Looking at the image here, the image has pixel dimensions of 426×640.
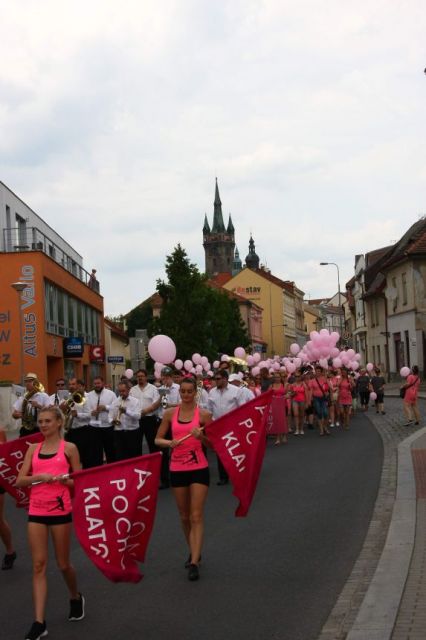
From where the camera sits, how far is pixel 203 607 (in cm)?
674

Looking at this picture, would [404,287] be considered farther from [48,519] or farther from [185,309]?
[48,519]

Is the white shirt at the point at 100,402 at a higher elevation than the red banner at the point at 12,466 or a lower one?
higher

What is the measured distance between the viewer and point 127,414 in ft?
44.6

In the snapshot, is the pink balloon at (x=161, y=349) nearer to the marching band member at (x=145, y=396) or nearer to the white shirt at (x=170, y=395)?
the white shirt at (x=170, y=395)

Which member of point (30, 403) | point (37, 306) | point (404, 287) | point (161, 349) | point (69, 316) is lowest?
point (30, 403)

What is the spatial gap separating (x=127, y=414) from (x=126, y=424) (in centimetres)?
19

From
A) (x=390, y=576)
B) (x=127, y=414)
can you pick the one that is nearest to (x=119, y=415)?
(x=127, y=414)

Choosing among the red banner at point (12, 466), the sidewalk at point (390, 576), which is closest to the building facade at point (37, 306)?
the sidewalk at point (390, 576)

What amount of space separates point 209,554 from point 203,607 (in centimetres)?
197

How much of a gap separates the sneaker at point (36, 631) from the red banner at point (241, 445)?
2660 mm

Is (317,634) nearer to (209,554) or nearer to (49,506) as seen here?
(49,506)

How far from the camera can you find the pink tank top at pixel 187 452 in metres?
8.00

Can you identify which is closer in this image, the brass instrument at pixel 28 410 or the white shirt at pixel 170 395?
the brass instrument at pixel 28 410

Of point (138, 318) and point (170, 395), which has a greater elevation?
point (138, 318)
